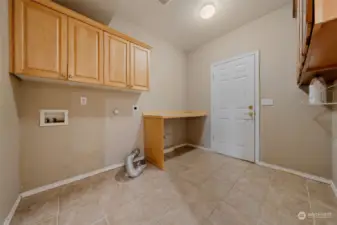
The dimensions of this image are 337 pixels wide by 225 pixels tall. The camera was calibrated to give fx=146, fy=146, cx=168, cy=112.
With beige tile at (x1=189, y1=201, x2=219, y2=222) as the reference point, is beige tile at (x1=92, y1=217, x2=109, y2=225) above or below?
below

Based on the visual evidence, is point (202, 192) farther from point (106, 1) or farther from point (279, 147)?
point (106, 1)

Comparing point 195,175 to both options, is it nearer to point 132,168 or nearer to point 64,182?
point 132,168

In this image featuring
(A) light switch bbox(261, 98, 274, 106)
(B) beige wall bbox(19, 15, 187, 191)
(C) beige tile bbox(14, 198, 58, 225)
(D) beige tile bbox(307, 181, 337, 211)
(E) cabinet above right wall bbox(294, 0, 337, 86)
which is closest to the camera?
(E) cabinet above right wall bbox(294, 0, 337, 86)

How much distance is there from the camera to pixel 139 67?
2596 millimetres

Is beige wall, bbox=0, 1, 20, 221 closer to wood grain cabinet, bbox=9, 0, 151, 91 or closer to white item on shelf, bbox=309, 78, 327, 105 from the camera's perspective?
wood grain cabinet, bbox=9, 0, 151, 91

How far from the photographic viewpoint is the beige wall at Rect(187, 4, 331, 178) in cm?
217

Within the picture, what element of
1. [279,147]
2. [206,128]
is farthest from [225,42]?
[279,147]

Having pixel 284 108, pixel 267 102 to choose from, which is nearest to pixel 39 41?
pixel 267 102

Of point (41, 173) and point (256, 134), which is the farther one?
point (256, 134)

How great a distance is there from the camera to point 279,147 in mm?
2529

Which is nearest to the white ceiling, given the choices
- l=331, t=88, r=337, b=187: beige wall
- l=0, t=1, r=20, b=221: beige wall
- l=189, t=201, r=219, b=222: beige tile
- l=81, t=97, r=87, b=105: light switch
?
l=0, t=1, r=20, b=221: beige wall

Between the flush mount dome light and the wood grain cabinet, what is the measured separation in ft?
4.31

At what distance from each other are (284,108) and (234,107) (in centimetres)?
87

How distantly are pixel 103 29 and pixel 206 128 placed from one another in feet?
9.74
